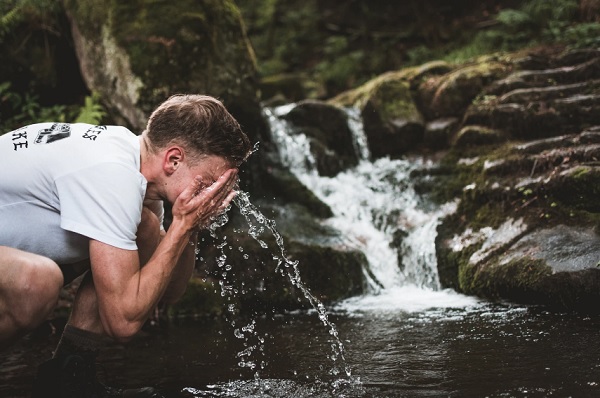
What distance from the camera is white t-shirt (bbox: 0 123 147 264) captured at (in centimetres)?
214

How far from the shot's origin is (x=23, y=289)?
218cm

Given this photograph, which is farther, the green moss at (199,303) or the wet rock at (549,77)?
the wet rock at (549,77)

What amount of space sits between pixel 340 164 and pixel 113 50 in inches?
142

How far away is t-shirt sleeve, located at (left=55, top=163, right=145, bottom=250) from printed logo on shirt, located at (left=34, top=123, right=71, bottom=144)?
0.74 feet

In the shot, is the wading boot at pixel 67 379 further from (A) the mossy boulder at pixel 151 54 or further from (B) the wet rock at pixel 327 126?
(B) the wet rock at pixel 327 126

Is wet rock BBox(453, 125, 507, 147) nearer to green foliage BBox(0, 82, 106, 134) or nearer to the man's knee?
green foliage BBox(0, 82, 106, 134)

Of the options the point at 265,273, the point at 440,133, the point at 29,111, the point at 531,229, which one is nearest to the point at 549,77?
the point at 440,133

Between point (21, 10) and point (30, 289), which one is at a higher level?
point (21, 10)

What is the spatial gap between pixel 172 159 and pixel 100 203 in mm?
390

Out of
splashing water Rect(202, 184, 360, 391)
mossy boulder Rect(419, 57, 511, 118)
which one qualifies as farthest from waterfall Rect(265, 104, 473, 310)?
mossy boulder Rect(419, 57, 511, 118)

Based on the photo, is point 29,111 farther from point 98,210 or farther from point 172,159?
point 98,210

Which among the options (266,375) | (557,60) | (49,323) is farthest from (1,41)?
(557,60)

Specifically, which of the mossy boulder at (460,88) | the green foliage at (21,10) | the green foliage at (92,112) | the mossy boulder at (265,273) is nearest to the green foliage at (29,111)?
the green foliage at (92,112)

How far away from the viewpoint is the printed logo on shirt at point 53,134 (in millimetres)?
2309
